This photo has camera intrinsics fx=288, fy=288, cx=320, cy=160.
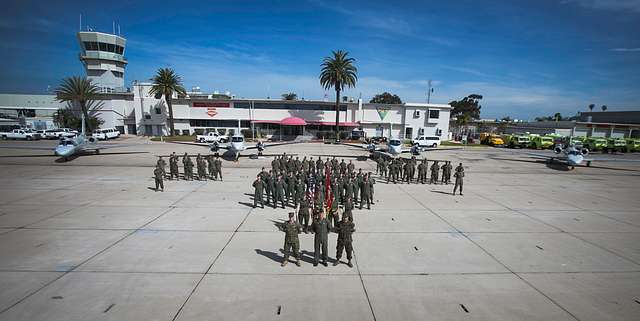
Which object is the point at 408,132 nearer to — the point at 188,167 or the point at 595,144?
the point at 595,144

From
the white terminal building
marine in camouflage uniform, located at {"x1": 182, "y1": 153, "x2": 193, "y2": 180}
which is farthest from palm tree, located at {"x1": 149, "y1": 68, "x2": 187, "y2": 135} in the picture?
marine in camouflage uniform, located at {"x1": 182, "y1": 153, "x2": 193, "y2": 180}

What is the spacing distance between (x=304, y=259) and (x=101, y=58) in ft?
238

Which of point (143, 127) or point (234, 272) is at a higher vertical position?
point (143, 127)

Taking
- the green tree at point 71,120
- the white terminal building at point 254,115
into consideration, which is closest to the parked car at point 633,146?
the white terminal building at point 254,115

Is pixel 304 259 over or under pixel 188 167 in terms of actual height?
under

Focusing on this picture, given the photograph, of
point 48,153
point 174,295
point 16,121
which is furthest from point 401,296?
point 16,121

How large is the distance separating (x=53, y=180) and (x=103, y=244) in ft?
44.4

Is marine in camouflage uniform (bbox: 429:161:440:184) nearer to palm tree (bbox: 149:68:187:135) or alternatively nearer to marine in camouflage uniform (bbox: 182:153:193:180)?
marine in camouflage uniform (bbox: 182:153:193:180)

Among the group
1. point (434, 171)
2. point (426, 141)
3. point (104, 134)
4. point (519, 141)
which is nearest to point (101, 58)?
point (104, 134)

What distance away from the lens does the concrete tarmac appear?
258 inches

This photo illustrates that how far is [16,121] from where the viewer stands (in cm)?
5625

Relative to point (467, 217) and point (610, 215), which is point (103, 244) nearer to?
point (467, 217)

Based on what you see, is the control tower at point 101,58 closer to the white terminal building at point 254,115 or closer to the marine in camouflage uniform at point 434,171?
the white terminal building at point 254,115

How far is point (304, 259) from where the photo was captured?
29.0 feet
